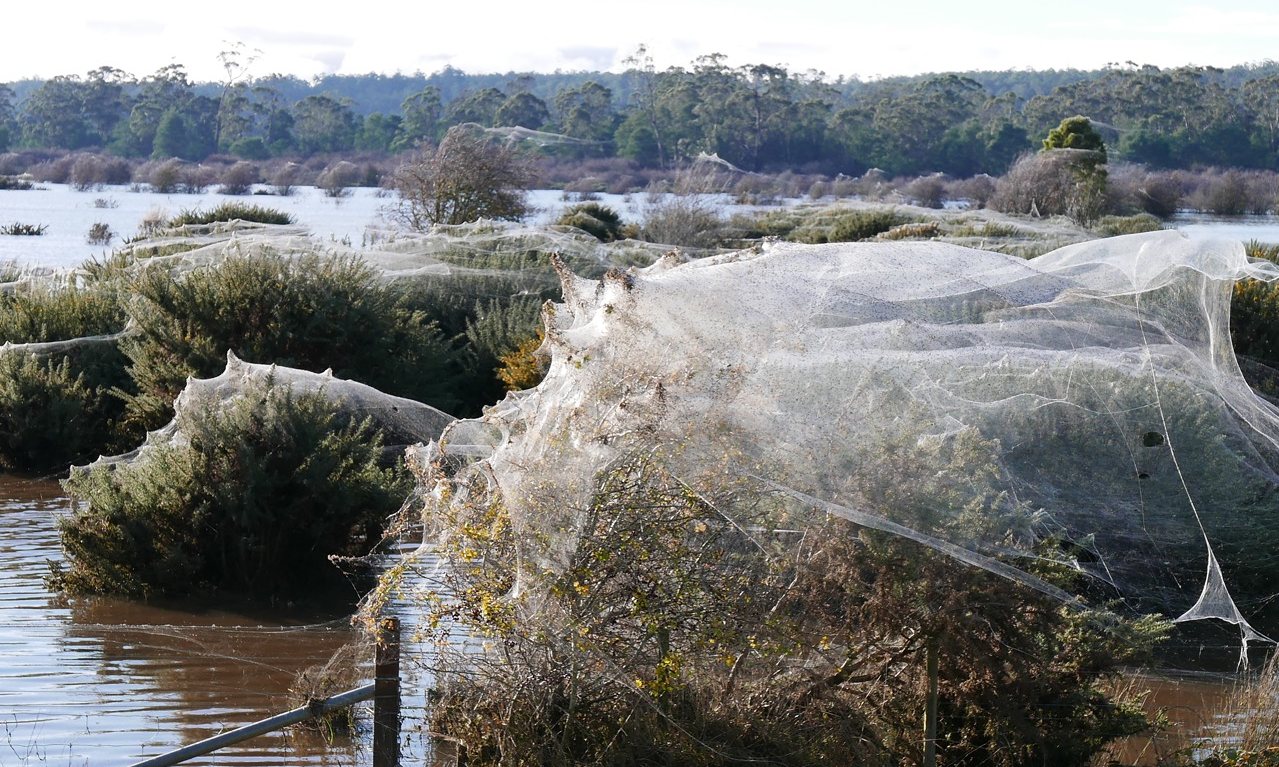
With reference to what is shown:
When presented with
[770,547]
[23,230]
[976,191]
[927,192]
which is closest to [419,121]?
[927,192]

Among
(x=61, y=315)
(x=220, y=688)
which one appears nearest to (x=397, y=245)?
(x=61, y=315)

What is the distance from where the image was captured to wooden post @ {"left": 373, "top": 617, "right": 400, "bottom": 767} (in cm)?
511

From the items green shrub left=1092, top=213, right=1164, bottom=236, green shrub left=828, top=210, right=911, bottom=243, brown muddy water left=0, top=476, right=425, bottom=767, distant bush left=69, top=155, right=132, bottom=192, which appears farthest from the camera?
distant bush left=69, top=155, right=132, bottom=192

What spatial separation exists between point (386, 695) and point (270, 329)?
8235mm

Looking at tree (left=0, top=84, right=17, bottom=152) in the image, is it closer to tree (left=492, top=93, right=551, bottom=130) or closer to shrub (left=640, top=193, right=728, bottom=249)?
tree (left=492, top=93, right=551, bottom=130)

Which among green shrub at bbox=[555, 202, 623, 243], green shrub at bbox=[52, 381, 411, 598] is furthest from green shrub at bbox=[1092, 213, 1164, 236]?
green shrub at bbox=[52, 381, 411, 598]

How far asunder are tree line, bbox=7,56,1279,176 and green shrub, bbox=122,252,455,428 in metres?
58.6

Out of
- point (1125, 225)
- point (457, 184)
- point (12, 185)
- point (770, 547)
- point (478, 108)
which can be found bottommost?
point (12, 185)

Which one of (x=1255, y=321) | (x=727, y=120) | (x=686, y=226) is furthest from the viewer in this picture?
(x=727, y=120)

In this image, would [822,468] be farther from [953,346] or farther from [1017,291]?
[1017,291]

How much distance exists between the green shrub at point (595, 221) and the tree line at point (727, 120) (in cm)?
3685

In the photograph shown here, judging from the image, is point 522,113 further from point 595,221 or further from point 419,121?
point 595,221

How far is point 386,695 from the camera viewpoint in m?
5.14

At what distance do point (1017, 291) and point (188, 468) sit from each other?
15.5ft
